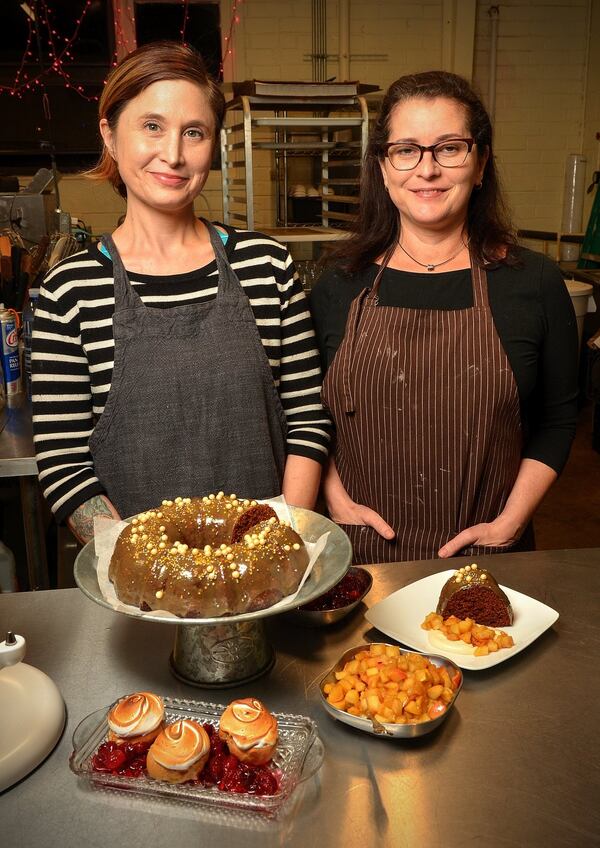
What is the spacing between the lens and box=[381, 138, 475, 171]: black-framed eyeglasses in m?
1.77

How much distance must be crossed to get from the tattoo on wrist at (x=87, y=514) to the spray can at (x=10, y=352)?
115 centimetres

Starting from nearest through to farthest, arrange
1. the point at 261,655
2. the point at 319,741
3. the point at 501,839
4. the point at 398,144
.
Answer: the point at 501,839
the point at 319,741
the point at 261,655
the point at 398,144

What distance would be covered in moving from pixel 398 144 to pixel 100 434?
88 centimetres

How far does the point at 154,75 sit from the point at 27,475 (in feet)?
3.70

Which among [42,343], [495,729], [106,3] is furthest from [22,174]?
[495,729]

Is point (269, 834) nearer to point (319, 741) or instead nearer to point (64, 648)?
point (319, 741)

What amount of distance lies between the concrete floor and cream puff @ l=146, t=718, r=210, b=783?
10.7 feet

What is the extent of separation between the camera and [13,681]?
1074 mm

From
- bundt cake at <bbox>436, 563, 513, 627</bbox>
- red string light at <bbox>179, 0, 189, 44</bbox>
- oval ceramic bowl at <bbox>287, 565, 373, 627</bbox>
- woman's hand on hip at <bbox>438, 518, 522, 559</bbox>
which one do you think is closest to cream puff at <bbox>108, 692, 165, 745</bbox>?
oval ceramic bowl at <bbox>287, 565, 373, 627</bbox>

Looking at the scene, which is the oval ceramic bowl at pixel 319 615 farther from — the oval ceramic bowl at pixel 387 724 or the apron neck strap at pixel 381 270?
the apron neck strap at pixel 381 270

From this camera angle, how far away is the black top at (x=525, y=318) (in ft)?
5.97

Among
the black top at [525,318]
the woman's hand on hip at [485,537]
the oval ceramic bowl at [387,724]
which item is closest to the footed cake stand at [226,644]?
the oval ceramic bowl at [387,724]

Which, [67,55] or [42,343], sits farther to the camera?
[67,55]

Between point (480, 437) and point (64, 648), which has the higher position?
point (480, 437)
